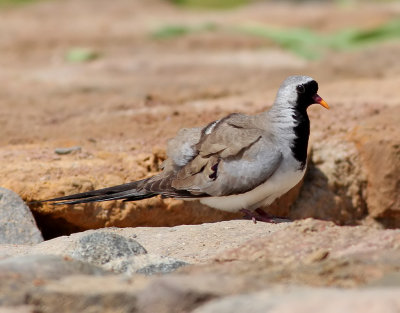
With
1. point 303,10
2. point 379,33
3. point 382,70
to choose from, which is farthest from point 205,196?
point 303,10

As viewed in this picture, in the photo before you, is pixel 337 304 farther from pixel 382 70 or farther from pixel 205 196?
pixel 382 70

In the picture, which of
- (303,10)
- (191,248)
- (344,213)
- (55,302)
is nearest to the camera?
(55,302)

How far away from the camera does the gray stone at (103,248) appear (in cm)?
379

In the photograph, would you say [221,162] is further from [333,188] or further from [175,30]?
[175,30]

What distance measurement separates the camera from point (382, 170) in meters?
5.79

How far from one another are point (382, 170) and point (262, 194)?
4.94 feet

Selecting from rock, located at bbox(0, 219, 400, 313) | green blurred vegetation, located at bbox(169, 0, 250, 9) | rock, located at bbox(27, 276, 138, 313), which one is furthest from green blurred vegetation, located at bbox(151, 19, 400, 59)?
rock, located at bbox(27, 276, 138, 313)

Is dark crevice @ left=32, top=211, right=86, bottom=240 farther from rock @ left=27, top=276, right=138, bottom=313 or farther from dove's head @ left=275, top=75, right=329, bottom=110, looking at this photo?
rock @ left=27, top=276, right=138, bottom=313

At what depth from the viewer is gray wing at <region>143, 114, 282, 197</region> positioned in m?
4.52

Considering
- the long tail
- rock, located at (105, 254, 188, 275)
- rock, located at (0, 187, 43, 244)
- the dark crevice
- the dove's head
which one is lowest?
the dark crevice

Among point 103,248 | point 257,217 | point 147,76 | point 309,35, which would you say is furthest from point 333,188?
point 309,35

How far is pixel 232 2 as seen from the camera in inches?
659

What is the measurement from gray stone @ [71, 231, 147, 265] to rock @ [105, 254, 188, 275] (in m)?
0.08

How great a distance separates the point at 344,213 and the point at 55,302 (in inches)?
127
